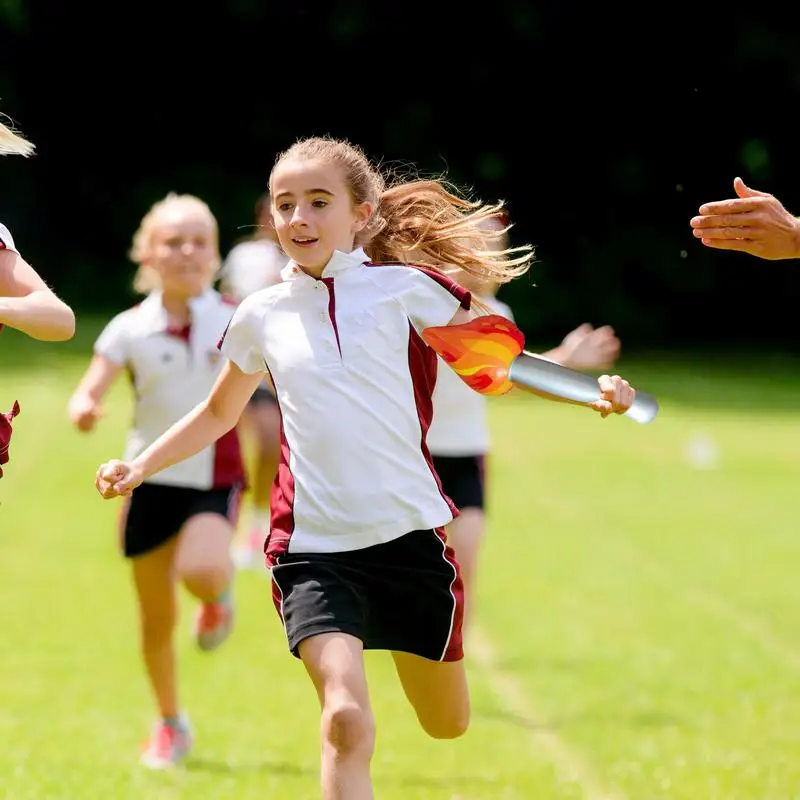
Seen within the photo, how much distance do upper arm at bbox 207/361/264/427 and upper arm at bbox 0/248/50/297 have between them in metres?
0.63

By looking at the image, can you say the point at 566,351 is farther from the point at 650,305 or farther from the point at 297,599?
the point at 650,305

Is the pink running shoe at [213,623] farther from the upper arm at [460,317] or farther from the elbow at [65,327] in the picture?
the elbow at [65,327]

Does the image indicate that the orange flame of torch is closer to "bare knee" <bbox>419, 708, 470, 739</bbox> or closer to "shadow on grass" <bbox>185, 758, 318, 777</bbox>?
"bare knee" <bbox>419, 708, 470, 739</bbox>

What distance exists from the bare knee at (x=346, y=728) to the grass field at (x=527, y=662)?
1.70 m

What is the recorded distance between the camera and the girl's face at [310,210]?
14.4 feet

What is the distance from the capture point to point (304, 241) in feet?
14.4

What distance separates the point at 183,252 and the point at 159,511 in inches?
40.4

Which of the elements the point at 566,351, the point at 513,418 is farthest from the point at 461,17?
the point at 566,351

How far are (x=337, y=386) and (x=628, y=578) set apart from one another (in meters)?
6.33

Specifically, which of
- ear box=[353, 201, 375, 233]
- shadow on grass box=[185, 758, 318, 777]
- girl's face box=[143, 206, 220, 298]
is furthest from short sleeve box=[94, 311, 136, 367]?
ear box=[353, 201, 375, 233]

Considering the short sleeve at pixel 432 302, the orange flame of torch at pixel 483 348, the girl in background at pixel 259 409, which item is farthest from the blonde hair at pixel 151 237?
the girl in background at pixel 259 409

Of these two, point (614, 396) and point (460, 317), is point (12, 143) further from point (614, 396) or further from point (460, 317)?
point (614, 396)

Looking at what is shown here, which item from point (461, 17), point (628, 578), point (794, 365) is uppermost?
point (461, 17)

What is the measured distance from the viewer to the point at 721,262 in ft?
101
